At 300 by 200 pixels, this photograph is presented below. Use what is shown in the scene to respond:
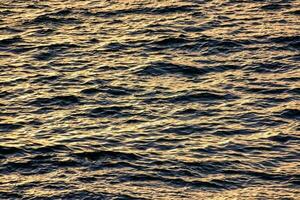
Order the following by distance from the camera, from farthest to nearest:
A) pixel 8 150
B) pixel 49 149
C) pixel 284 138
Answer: pixel 284 138 → pixel 49 149 → pixel 8 150

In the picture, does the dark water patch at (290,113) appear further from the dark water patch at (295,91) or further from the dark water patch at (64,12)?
the dark water patch at (64,12)

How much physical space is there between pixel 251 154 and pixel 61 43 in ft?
57.0

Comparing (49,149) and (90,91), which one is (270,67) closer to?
(90,91)

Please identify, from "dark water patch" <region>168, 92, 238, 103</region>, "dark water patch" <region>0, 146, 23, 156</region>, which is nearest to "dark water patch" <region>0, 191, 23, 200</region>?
"dark water patch" <region>0, 146, 23, 156</region>

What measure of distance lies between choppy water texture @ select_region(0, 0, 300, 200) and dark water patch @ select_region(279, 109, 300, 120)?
0.10 m

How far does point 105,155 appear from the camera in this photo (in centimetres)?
3931

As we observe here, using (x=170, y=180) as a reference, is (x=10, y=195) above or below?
above

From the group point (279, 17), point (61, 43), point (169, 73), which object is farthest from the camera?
point (279, 17)

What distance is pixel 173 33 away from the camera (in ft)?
174

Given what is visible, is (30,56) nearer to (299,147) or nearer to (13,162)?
(13,162)

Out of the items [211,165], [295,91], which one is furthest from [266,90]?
[211,165]

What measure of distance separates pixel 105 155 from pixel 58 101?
22.2 feet

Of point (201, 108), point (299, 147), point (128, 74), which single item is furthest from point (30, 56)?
point (299, 147)

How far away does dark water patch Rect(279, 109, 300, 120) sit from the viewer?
42.9 metres
